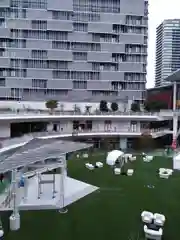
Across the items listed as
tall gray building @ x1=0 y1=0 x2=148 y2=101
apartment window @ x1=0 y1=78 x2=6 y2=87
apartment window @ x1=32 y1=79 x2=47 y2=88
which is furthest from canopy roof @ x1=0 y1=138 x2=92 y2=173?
apartment window @ x1=0 y1=78 x2=6 y2=87

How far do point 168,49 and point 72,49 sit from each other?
134ft

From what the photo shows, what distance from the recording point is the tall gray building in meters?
49.7

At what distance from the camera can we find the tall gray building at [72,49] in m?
49.7

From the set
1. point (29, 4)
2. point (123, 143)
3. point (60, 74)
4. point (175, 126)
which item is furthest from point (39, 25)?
point (175, 126)

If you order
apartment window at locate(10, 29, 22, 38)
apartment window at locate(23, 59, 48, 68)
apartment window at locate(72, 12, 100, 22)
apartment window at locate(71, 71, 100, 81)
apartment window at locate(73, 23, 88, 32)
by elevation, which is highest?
apartment window at locate(72, 12, 100, 22)

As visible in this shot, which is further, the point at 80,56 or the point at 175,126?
the point at 80,56

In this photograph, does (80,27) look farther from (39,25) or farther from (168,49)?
(168,49)

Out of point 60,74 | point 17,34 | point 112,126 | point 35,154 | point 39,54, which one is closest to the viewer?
point 35,154

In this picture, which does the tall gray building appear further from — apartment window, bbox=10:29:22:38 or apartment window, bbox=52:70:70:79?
apartment window, bbox=52:70:70:79

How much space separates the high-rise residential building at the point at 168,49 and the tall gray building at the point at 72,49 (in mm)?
29117

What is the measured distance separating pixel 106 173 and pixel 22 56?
3599 centimetres

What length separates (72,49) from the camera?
5100 cm

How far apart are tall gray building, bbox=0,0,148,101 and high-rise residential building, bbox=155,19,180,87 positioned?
29.1 metres

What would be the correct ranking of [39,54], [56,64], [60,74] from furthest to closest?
1. [60,74]
2. [56,64]
3. [39,54]
